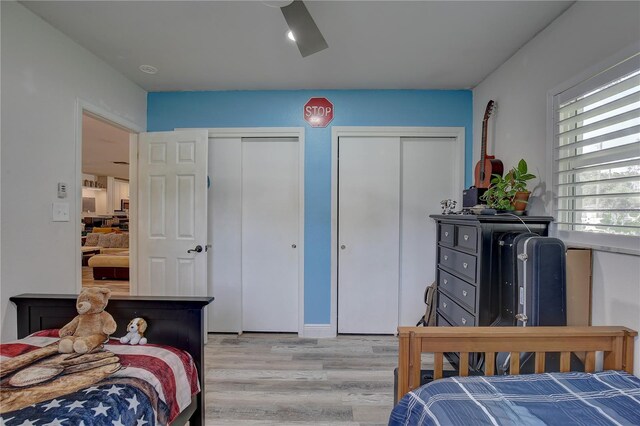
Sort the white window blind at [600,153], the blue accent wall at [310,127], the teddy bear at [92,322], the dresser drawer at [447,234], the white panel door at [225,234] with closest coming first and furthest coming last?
the white window blind at [600,153]
the teddy bear at [92,322]
the dresser drawer at [447,234]
the blue accent wall at [310,127]
the white panel door at [225,234]

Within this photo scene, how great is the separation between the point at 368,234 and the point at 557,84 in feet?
5.73

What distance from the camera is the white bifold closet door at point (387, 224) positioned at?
9.23ft

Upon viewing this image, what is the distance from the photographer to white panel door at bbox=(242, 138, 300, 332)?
9.50 feet

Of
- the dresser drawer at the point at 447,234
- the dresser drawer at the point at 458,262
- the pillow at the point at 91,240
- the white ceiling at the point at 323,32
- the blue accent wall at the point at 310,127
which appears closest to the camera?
the white ceiling at the point at 323,32

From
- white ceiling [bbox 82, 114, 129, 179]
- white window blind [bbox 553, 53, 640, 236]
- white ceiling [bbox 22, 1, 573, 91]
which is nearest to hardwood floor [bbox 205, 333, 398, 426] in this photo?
→ white window blind [bbox 553, 53, 640, 236]

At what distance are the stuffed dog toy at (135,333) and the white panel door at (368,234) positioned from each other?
174 cm

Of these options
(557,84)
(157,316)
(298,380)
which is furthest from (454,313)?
(157,316)

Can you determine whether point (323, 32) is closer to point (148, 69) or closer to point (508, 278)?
point (148, 69)

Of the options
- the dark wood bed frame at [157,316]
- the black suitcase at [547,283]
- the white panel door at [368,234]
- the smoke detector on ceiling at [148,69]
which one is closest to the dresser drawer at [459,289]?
the black suitcase at [547,283]

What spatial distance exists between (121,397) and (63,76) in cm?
206

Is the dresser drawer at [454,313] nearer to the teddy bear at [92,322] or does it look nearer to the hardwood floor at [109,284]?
the teddy bear at [92,322]

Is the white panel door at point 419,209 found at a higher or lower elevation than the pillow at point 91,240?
higher

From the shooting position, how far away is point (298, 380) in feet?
6.90

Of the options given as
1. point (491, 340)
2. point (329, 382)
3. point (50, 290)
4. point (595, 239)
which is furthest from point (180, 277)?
point (595, 239)
